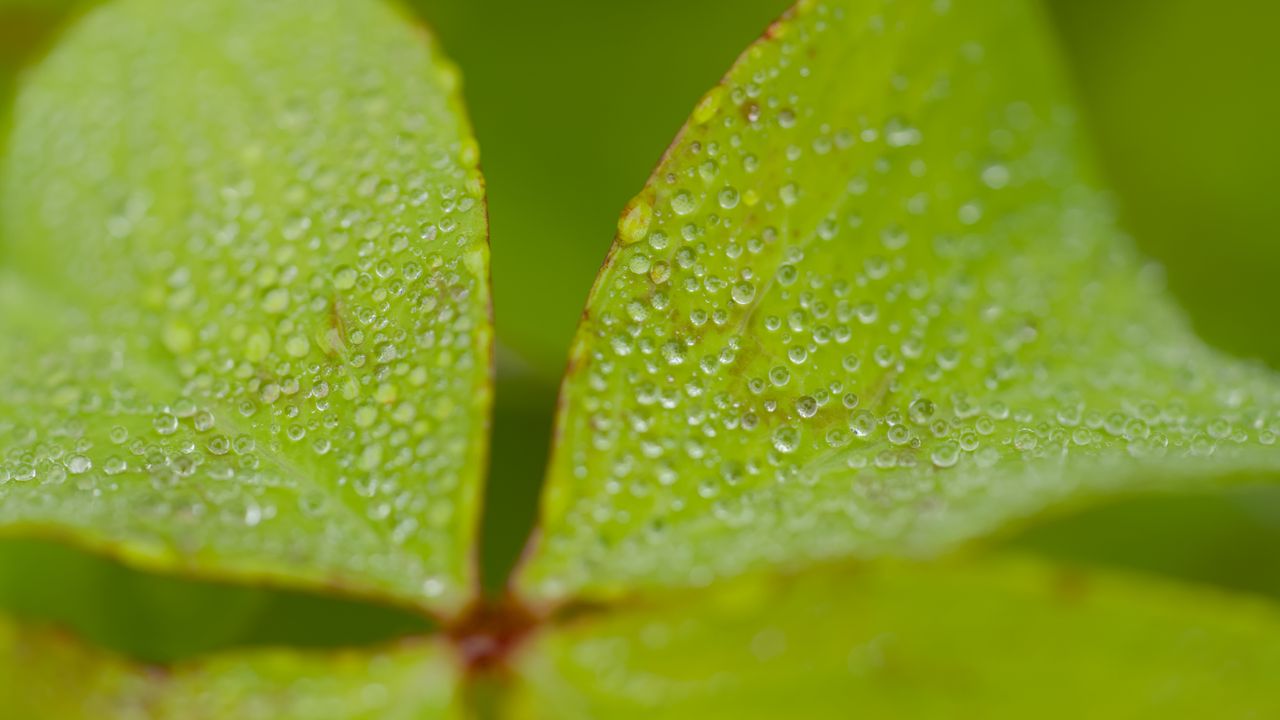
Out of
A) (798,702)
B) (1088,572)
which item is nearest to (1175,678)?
(1088,572)

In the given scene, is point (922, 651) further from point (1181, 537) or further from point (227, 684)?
point (227, 684)

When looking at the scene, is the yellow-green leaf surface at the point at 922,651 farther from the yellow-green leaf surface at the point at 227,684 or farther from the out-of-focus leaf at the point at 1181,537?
the out-of-focus leaf at the point at 1181,537

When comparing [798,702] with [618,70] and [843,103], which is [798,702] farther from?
[618,70]

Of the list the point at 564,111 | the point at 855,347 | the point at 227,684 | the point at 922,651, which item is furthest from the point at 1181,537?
the point at 227,684

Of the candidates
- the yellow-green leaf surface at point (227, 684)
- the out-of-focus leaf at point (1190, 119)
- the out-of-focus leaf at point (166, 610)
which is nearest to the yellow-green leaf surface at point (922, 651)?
the yellow-green leaf surface at point (227, 684)

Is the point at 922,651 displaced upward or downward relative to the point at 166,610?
upward

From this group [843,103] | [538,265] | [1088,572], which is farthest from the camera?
[538,265]
